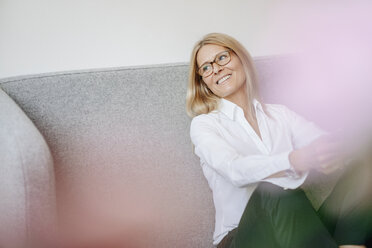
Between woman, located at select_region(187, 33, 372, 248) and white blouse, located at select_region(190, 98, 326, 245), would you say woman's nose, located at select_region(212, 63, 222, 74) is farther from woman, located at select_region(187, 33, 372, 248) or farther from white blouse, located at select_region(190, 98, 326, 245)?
white blouse, located at select_region(190, 98, 326, 245)

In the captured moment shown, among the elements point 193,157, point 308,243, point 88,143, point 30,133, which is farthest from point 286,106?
point 30,133

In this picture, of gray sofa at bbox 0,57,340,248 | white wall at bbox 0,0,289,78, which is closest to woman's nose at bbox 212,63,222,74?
gray sofa at bbox 0,57,340,248

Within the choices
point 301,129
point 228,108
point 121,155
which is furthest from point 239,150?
point 121,155

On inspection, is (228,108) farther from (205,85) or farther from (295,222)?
(295,222)

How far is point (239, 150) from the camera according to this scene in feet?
3.51

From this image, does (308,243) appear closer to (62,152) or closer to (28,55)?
(62,152)

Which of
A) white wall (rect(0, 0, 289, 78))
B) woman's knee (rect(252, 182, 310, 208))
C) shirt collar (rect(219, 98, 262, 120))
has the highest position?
white wall (rect(0, 0, 289, 78))

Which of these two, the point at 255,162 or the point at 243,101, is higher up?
the point at 243,101

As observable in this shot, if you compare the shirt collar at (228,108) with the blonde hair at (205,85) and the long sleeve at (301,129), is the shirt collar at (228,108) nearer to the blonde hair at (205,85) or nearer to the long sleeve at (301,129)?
the blonde hair at (205,85)

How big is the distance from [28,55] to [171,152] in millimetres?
616

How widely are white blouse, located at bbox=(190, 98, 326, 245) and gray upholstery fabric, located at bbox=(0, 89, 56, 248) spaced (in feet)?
1.44

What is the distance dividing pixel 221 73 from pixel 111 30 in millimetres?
455

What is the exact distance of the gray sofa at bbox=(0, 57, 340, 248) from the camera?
3.27ft

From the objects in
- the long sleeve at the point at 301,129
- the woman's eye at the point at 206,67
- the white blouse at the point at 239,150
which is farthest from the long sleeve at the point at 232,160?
the long sleeve at the point at 301,129
